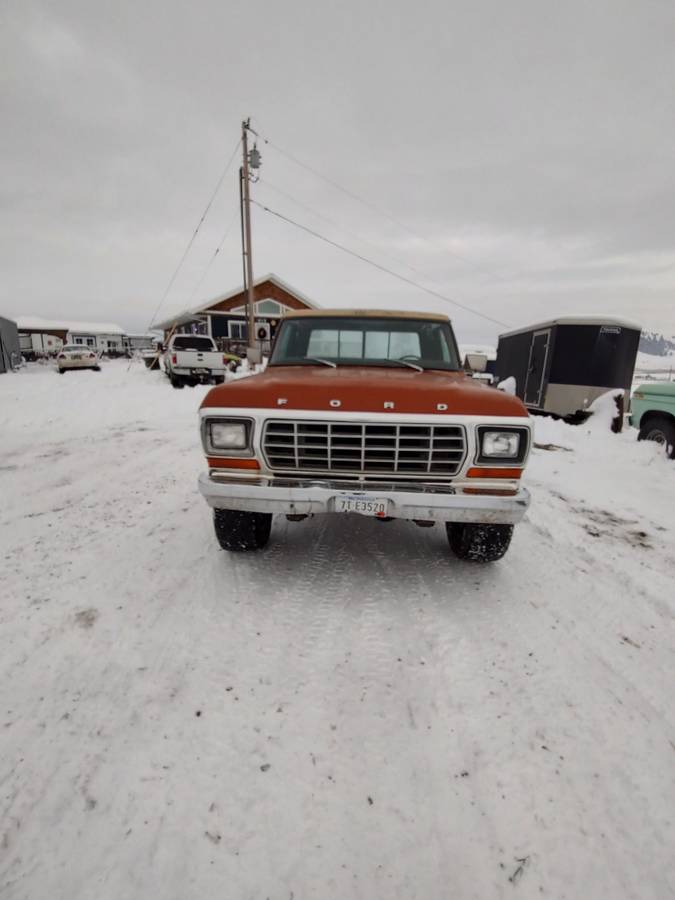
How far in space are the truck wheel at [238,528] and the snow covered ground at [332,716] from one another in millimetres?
161

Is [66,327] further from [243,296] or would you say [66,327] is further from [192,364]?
[192,364]

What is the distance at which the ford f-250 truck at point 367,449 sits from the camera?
2652 mm

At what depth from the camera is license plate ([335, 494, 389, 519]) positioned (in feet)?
8.66

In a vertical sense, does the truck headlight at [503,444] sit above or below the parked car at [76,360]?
above

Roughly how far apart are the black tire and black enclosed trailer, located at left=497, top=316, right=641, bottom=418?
3731 millimetres

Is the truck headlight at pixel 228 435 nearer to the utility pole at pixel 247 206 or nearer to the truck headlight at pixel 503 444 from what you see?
the truck headlight at pixel 503 444

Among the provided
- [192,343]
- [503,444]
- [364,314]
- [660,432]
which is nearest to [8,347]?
[192,343]

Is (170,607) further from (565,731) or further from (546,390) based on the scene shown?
(546,390)

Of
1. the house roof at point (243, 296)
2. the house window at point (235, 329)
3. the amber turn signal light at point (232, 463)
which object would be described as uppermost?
the house roof at point (243, 296)

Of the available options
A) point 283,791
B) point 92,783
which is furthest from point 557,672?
point 92,783

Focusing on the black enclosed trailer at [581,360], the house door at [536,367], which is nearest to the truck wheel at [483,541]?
the black enclosed trailer at [581,360]

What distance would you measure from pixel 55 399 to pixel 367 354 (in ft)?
34.7

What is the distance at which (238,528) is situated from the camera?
3156 mm

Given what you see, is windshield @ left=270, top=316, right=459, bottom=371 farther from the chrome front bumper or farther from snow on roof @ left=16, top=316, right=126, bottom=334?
snow on roof @ left=16, top=316, right=126, bottom=334
